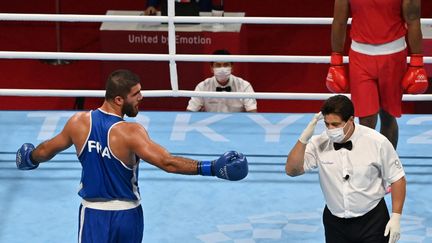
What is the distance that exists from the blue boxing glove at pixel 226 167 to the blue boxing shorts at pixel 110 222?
0.45 m

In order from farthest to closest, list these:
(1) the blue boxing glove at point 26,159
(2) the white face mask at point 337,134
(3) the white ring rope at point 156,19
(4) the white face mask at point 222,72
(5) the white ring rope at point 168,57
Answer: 1. (4) the white face mask at point 222,72
2. (5) the white ring rope at point 168,57
3. (3) the white ring rope at point 156,19
4. (1) the blue boxing glove at point 26,159
5. (2) the white face mask at point 337,134

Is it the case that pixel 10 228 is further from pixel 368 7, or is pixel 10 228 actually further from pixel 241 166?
pixel 368 7

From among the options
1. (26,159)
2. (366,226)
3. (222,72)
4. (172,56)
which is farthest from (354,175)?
(222,72)

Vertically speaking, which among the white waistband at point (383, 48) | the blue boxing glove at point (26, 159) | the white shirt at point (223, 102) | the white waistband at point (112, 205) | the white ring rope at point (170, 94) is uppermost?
the white waistband at point (383, 48)

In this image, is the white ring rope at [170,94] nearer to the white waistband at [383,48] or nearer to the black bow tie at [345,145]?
the white waistband at [383,48]

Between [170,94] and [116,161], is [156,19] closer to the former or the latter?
[170,94]

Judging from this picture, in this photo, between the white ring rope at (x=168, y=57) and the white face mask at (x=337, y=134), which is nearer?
the white face mask at (x=337, y=134)

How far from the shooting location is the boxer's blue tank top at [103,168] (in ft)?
13.8

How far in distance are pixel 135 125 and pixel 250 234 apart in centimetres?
125

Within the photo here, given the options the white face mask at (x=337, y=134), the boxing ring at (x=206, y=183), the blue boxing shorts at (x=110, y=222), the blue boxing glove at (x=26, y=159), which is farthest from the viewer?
the boxing ring at (x=206, y=183)

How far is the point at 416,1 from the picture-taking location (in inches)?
203

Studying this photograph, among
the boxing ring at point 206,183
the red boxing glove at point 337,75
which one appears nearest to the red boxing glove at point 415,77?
the red boxing glove at point 337,75

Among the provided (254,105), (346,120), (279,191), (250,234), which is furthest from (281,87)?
(346,120)

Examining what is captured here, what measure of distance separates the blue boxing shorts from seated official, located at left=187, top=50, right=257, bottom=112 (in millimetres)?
2521
